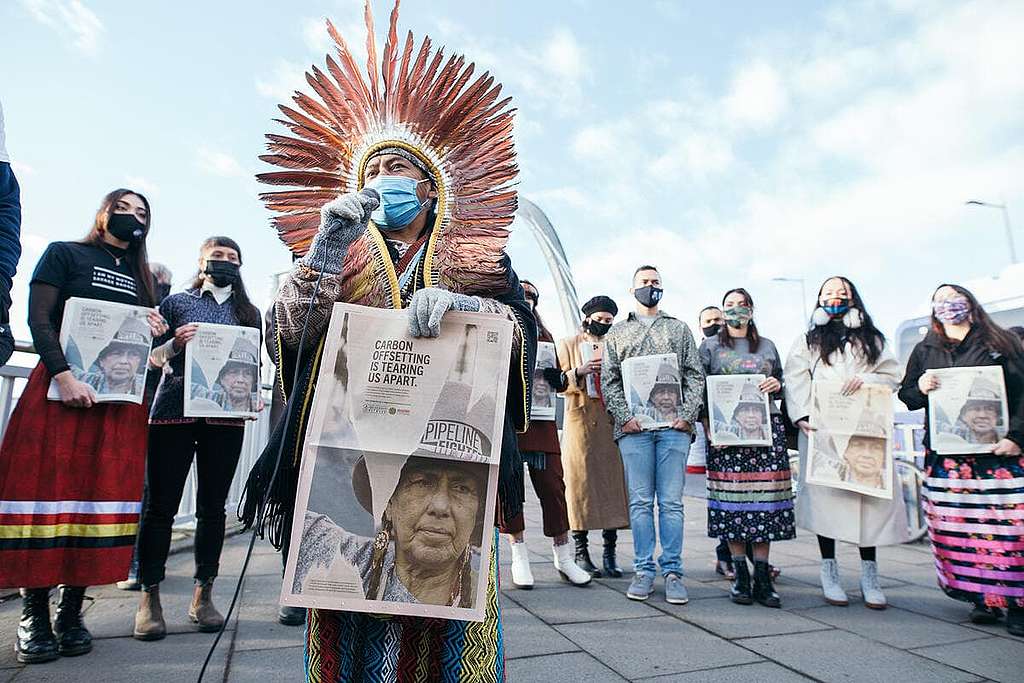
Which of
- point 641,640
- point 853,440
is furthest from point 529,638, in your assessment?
point 853,440

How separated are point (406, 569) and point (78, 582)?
221cm

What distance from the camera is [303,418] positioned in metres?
1.65

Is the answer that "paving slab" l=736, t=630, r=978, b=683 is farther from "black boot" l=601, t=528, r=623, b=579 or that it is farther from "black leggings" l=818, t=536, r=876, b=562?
"black boot" l=601, t=528, r=623, b=579

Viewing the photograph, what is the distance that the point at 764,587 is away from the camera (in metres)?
3.93

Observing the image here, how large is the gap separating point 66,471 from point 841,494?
4291mm

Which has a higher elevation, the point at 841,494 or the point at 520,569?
the point at 841,494

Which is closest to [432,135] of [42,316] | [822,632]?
[42,316]

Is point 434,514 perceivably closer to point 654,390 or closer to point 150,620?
point 150,620

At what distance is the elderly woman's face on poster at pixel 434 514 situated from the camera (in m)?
1.49

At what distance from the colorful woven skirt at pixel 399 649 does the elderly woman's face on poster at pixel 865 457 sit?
312 centimetres

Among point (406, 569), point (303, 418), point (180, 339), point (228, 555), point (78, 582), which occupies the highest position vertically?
point (180, 339)

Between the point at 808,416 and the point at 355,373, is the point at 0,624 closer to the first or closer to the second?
the point at 355,373

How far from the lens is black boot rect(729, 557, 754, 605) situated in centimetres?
390

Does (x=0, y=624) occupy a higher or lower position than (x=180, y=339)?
lower
